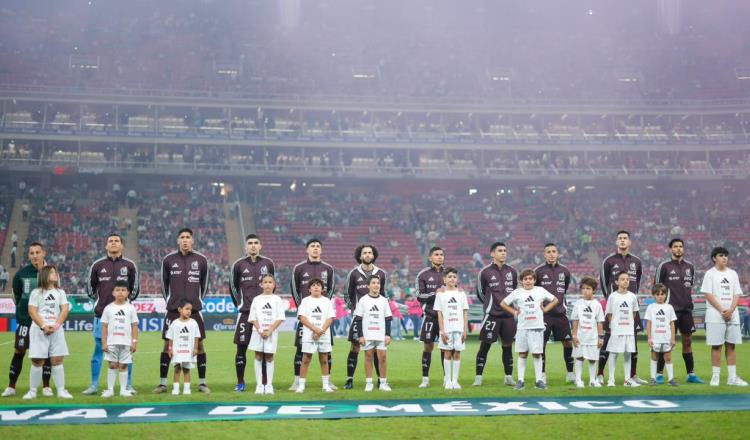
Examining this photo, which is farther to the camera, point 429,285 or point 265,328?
point 429,285

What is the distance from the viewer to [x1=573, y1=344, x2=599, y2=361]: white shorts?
1352cm

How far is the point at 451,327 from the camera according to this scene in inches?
527

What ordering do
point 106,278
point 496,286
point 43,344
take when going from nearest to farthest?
point 43,344, point 106,278, point 496,286

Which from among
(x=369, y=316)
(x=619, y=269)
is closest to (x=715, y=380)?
(x=619, y=269)

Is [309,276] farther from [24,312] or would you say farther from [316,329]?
[24,312]

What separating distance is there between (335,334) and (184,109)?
29.5 metres

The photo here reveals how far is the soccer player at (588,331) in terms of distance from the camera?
1352 cm

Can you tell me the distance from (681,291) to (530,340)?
319 centimetres

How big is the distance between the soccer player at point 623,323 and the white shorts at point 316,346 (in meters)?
4.59

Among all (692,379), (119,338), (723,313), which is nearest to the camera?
(119,338)

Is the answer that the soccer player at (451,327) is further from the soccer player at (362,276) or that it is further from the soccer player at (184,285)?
the soccer player at (184,285)

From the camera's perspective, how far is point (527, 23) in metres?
67.2

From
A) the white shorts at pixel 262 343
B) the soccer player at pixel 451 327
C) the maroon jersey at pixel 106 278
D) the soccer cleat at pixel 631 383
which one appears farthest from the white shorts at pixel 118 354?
the soccer cleat at pixel 631 383

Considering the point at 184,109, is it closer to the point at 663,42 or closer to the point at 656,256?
the point at 656,256
